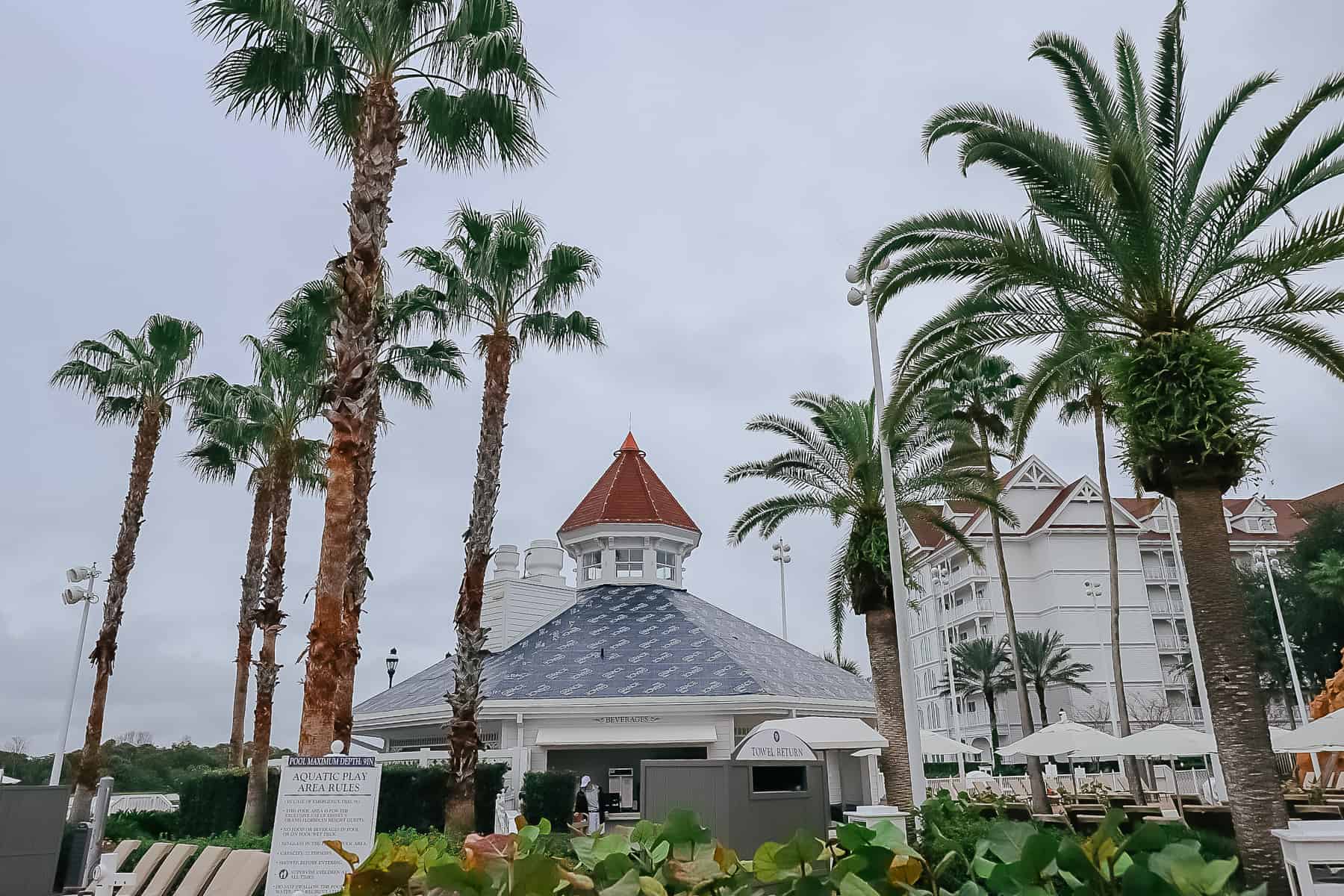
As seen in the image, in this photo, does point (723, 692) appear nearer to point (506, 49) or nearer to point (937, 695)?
point (506, 49)

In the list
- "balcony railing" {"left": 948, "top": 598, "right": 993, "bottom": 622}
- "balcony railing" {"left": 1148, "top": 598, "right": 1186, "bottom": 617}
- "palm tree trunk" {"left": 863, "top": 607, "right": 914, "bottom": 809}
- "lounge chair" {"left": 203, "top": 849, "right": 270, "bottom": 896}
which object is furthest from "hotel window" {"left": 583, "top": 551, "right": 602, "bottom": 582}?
"balcony railing" {"left": 1148, "top": 598, "right": 1186, "bottom": 617}

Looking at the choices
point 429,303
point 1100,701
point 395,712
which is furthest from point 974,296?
point 1100,701

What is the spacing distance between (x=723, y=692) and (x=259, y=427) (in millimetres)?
14352

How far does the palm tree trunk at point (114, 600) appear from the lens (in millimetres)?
22922

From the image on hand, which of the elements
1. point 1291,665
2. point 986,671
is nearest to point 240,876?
point 1291,665

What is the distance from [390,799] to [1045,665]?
4346cm

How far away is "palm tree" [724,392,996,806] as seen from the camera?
21.1 metres

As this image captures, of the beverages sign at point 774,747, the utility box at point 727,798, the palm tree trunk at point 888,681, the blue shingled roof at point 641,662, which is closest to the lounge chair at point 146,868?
the utility box at point 727,798

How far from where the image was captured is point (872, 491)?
21453mm

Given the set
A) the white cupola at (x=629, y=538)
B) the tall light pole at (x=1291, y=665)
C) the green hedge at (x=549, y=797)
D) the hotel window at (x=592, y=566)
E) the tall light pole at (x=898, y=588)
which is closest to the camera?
the tall light pole at (x=898, y=588)

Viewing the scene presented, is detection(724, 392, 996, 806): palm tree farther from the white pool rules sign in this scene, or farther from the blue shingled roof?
the white pool rules sign

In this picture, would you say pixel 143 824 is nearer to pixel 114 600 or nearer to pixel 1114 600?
pixel 114 600

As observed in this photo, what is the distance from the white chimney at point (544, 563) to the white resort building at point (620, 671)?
6 centimetres

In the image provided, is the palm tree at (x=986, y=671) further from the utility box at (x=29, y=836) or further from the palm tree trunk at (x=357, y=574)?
the utility box at (x=29, y=836)
